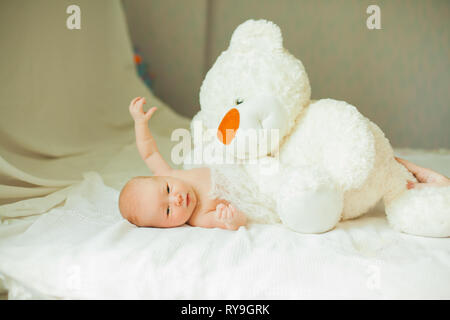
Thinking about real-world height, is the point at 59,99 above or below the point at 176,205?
above

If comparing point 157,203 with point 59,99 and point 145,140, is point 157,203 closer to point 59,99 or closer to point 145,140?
point 145,140

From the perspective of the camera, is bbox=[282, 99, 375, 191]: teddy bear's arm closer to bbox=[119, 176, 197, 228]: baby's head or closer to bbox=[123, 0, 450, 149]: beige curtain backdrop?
bbox=[119, 176, 197, 228]: baby's head

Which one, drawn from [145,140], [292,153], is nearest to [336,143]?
[292,153]

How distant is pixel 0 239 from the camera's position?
0.93 metres

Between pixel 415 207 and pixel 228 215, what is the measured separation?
43cm

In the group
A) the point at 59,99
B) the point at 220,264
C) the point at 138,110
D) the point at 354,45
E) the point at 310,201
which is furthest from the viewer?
the point at 354,45

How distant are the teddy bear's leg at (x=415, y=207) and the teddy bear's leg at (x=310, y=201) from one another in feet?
0.51

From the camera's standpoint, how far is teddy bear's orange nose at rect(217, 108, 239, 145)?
0.97m

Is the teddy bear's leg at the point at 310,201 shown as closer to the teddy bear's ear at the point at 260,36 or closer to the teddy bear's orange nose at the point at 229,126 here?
the teddy bear's orange nose at the point at 229,126

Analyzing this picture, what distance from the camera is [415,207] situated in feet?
3.11

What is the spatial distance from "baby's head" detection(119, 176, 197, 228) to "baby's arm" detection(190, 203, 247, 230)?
35 mm

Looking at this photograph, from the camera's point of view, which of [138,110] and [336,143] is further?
[138,110]

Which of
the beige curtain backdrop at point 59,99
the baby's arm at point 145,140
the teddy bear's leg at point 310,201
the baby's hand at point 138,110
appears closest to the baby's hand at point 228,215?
the teddy bear's leg at point 310,201
